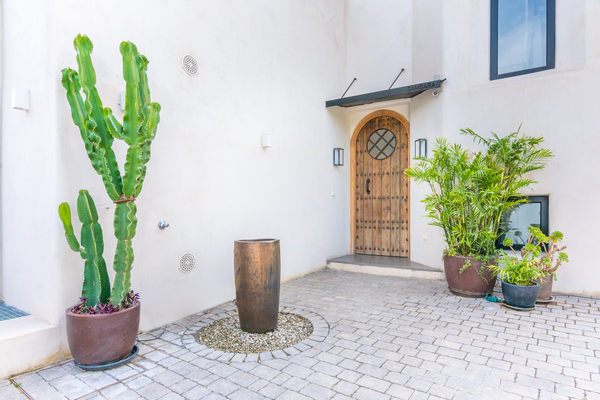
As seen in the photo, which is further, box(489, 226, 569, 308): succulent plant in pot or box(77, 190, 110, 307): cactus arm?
box(489, 226, 569, 308): succulent plant in pot

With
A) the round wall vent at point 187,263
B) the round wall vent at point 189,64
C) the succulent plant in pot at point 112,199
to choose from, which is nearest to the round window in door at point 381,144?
the round wall vent at point 189,64

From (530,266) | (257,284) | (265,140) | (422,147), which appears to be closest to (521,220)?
(530,266)

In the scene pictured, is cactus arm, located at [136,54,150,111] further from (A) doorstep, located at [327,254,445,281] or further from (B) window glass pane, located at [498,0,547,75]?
(B) window glass pane, located at [498,0,547,75]

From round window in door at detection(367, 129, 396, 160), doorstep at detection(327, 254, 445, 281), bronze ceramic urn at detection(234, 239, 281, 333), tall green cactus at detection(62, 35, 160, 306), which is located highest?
round window in door at detection(367, 129, 396, 160)

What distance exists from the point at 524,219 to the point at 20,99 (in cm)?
577

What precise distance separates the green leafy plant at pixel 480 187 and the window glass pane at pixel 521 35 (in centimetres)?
102

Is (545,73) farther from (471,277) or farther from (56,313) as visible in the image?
(56,313)

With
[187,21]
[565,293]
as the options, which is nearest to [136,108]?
[187,21]

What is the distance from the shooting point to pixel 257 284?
304 cm

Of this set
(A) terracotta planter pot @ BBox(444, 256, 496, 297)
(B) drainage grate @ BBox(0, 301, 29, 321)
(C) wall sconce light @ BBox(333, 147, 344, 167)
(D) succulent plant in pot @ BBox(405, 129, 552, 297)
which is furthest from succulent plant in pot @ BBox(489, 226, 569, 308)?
(B) drainage grate @ BBox(0, 301, 29, 321)

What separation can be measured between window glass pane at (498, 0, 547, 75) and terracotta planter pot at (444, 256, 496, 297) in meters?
2.75

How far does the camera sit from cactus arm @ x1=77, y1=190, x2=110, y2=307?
251cm

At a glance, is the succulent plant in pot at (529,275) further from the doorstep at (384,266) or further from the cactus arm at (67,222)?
the cactus arm at (67,222)

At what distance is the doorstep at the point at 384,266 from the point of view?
17.0 feet
